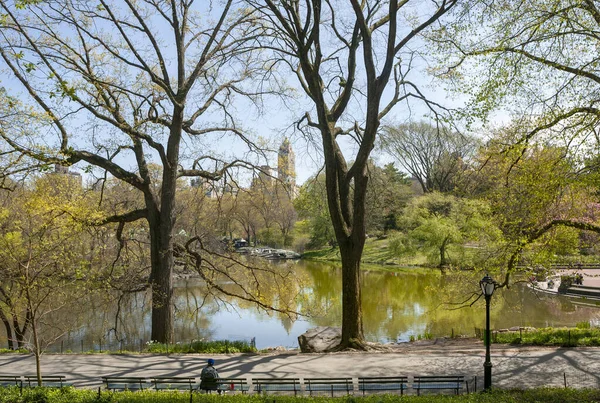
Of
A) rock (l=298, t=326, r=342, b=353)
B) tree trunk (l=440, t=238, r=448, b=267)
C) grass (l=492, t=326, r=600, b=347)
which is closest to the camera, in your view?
grass (l=492, t=326, r=600, b=347)

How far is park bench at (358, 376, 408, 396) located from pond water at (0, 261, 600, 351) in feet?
19.9

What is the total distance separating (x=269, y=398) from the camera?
28.4 feet

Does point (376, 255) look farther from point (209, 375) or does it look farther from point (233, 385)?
point (209, 375)

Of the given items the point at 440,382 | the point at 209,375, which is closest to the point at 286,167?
the point at 209,375

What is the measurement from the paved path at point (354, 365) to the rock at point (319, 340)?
0.66m

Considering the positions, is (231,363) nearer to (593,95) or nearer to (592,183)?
(592,183)

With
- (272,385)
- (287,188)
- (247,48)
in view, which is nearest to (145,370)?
(272,385)

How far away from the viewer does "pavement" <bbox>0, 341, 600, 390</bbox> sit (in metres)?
10.9

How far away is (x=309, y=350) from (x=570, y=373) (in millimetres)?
6804

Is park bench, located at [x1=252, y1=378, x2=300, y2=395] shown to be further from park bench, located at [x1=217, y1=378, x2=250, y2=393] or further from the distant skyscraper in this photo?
the distant skyscraper

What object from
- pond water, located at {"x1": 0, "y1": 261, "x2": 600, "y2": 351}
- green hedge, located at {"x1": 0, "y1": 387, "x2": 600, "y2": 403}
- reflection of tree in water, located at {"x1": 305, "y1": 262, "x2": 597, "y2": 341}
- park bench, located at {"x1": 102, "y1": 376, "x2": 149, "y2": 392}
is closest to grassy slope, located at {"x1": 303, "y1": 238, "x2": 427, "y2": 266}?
reflection of tree in water, located at {"x1": 305, "y1": 262, "x2": 597, "y2": 341}

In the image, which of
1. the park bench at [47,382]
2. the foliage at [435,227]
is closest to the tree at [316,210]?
the foliage at [435,227]

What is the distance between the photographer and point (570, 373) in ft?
35.7

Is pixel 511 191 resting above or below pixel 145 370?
above
